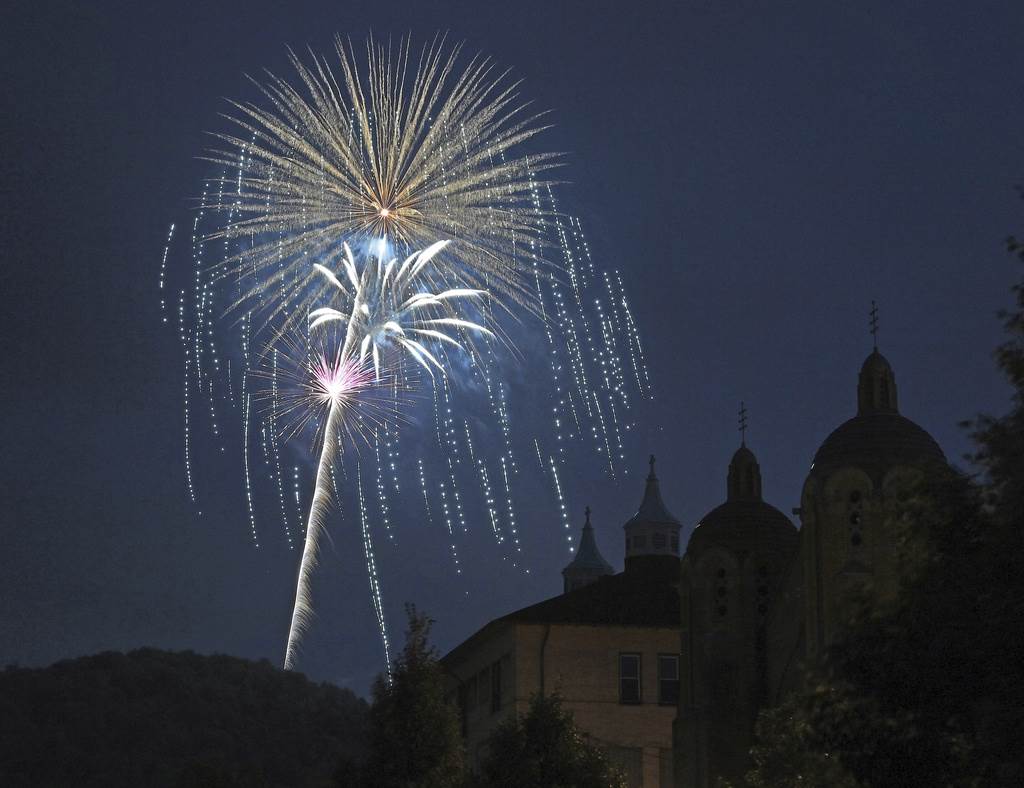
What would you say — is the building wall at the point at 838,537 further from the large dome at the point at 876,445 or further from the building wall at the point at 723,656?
the building wall at the point at 723,656

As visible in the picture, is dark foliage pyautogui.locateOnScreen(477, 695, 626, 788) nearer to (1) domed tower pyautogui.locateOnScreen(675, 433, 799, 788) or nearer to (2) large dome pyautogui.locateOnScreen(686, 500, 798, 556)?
(1) domed tower pyautogui.locateOnScreen(675, 433, 799, 788)

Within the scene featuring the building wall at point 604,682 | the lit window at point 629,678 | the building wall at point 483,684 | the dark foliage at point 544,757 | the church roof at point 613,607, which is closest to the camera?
the dark foliage at point 544,757

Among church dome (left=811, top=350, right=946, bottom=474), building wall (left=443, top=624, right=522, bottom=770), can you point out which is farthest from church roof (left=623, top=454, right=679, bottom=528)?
church dome (left=811, top=350, right=946, bottom=474)

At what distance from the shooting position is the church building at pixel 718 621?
1789 inches

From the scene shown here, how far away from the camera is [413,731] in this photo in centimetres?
4416

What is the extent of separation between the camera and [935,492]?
80.3 feet

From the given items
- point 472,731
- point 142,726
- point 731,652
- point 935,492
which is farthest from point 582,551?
point 935,492

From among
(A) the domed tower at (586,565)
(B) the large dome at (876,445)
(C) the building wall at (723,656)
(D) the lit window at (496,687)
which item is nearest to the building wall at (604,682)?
(D) the lit window at (496,687)

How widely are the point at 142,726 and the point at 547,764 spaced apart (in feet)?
277

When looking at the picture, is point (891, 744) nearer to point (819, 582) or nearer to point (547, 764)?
point (547, 764)

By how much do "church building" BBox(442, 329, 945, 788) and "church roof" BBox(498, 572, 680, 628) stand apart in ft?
0.26

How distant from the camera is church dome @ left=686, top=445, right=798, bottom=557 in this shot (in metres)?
56.2

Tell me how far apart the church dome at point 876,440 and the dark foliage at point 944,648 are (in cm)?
2089

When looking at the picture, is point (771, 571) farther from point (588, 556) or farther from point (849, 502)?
point (588, 556)
